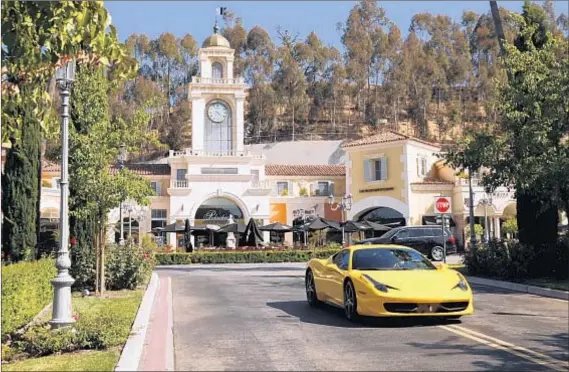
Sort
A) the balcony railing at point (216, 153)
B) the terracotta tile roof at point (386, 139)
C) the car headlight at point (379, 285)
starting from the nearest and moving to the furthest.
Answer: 1. the car headlight at point (379, 285)
2. the terracotta tile roof at point (386, 139)
3. the balcony railing at point (216, 153)

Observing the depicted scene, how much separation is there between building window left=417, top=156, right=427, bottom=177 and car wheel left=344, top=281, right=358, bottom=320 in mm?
41722

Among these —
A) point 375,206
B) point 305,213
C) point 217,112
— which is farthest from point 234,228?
point 217,112

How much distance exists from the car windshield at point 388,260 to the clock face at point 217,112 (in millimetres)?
46583

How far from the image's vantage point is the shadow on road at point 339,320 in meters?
9.91

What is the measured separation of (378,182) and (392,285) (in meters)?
42.3

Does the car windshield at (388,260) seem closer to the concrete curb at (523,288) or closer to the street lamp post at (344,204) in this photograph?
the concrete curb at (523,288)

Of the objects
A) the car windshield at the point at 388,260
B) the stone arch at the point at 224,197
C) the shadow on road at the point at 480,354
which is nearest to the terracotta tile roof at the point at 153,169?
the stone arch at the point at 224,197

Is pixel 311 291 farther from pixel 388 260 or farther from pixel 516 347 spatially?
pixel 516 347

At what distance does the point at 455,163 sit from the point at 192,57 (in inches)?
3018

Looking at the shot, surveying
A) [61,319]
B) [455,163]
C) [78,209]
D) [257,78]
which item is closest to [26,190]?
[78,209]

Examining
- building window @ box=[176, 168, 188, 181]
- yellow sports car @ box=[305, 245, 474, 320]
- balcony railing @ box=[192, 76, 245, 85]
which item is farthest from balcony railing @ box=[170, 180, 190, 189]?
yellow sports car @ box=[305, 245, 474, 320]

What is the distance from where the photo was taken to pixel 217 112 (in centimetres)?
5703

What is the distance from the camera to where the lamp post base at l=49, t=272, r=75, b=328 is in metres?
9.27

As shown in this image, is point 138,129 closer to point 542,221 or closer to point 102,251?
point 102,251
